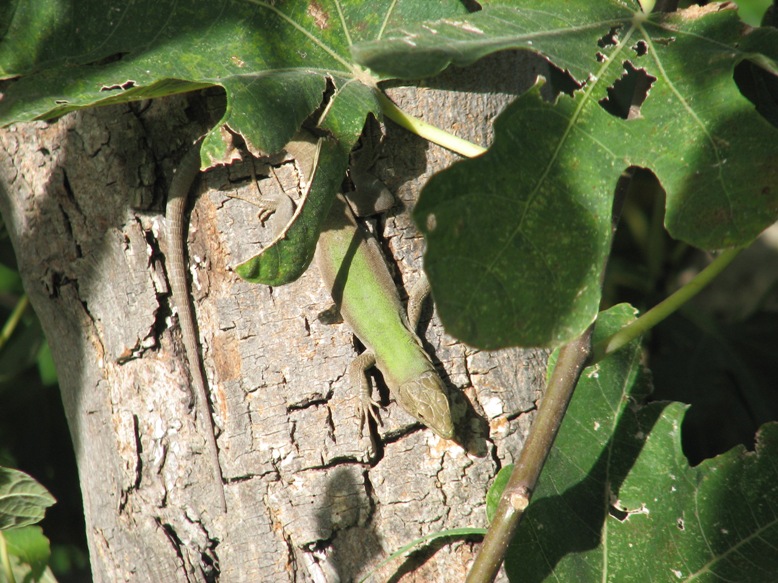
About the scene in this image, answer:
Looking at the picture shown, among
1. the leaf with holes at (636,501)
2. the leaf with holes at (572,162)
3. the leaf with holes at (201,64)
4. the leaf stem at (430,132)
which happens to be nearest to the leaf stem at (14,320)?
the leaf with holes at (201,64)

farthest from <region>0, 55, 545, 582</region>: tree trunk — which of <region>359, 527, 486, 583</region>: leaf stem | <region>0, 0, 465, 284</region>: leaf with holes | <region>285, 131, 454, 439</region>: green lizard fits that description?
<region>0, 0, 465, 284</region>: leaf with holes

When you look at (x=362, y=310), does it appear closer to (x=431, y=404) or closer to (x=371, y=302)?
(x=371, y=302)

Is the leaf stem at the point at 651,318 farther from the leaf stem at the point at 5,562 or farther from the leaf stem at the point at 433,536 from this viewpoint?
the leaf stem at the point at 5,562

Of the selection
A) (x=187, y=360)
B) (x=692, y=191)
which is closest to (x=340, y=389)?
(x=187, y=360)

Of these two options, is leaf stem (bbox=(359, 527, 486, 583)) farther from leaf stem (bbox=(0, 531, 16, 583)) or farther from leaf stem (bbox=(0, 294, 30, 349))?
leaf stem (bbox=(0, 294, 30, 349))

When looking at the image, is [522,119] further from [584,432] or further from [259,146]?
[584,432]

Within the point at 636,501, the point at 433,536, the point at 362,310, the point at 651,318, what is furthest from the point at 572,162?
the point at 362,310

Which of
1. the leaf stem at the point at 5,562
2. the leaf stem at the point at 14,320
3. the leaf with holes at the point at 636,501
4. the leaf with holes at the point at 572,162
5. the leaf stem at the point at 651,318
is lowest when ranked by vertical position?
the leaf stem at the point at 5,562
